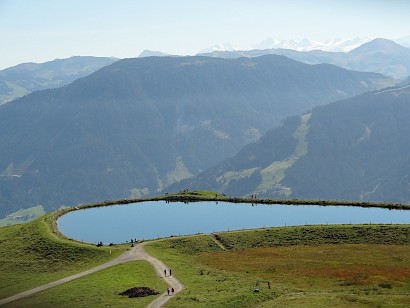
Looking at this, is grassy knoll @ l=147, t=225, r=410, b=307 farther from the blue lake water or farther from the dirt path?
the blue lake water

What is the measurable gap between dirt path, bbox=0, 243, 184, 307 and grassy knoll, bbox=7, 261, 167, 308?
1494 millimetres

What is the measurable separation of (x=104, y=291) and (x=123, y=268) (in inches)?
656

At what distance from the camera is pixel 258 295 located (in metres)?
89.6

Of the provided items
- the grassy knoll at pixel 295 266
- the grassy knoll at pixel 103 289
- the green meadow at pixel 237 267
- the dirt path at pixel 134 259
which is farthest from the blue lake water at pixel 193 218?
the grassy knoll at pixel 103 289

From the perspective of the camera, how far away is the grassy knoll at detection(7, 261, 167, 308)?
295 feet

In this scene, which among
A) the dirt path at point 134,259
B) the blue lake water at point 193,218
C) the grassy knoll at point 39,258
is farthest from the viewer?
the blue lake water at point 193,218

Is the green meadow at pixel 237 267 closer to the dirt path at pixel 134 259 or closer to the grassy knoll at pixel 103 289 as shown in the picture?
the grassy knoll at pixel 103 289

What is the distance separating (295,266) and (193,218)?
176 ft

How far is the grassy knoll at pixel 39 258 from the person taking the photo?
369 ft

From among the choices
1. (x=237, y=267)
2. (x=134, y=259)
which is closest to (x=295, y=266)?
(x=237, y=267)

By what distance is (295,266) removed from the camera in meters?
115

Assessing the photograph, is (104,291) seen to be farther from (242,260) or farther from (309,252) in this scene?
(309,252)

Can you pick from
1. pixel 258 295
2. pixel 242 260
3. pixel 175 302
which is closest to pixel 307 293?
pixel 258 295

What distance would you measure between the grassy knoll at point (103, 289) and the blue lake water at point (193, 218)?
32.3m
